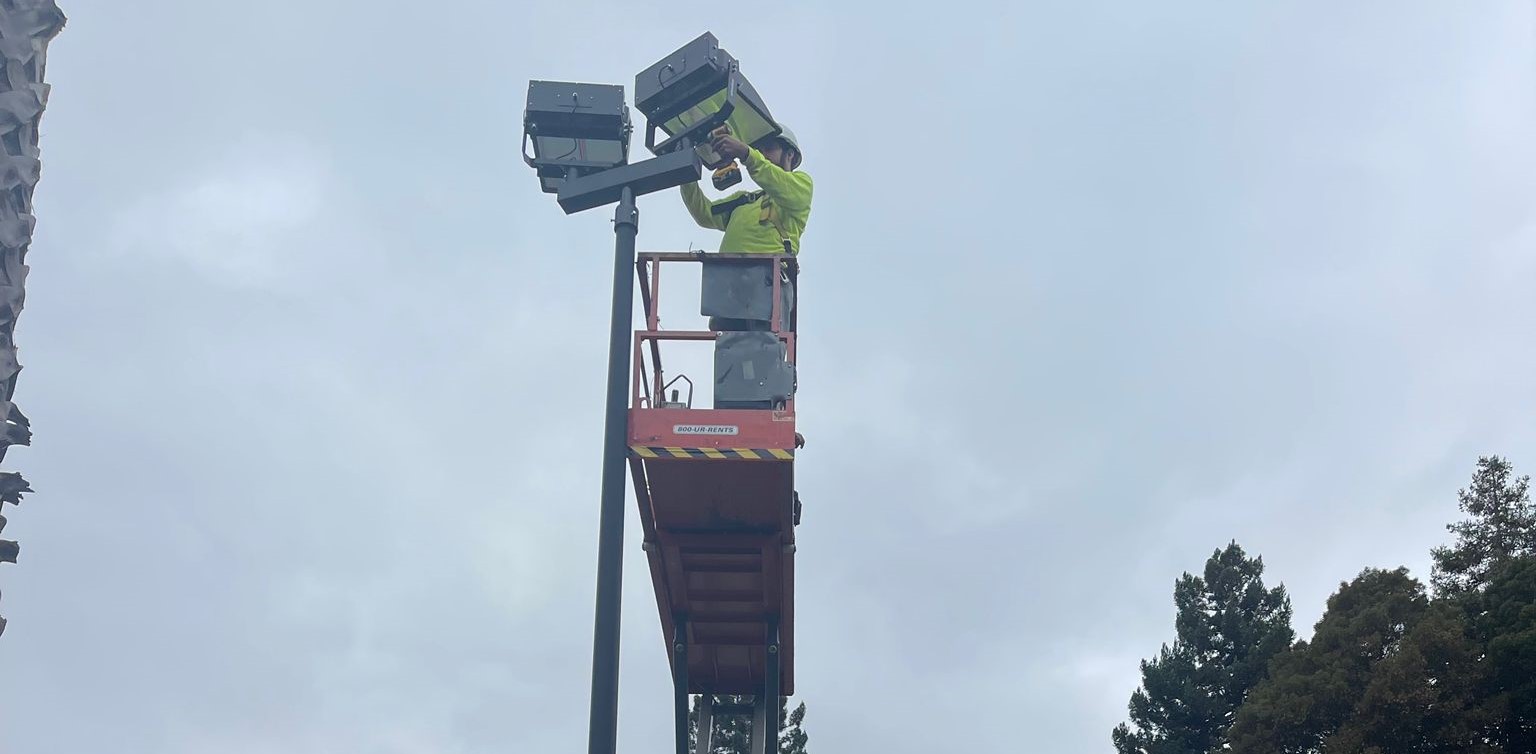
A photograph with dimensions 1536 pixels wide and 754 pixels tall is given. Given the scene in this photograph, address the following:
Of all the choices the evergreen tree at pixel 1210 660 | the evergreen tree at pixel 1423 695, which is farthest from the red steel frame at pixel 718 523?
the evergreen tree at pixel 1210 660

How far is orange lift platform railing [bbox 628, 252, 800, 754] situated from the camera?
513 inches

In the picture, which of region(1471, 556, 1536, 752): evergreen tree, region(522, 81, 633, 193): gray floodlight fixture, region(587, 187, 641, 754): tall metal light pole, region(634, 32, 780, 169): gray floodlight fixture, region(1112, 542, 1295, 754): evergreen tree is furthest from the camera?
region(1112, 542, 1295, 754): evergreen tree

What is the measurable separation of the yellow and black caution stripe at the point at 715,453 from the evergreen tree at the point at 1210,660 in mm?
27030

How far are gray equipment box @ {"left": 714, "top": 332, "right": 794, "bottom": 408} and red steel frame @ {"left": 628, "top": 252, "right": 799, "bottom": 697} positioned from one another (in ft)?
0.57

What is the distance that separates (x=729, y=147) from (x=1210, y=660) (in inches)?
1196

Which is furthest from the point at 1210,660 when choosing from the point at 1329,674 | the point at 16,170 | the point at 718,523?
the point at 16,170

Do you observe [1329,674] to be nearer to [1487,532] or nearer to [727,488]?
[1487,532]

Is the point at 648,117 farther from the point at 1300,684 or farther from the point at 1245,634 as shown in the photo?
the point at 1245,634

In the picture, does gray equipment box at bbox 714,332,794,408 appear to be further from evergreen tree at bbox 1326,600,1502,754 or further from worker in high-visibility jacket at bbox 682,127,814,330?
evergreen tree at bbox 1326,600,1502,754

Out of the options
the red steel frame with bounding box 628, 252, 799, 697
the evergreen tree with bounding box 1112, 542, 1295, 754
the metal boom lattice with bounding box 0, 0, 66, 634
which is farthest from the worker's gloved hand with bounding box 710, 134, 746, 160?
the evergreen tree with bounding box 1112, 542, 1295, 754

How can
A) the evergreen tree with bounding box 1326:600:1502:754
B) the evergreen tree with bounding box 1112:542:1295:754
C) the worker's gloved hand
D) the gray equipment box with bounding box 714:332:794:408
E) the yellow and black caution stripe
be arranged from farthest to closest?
the evergreen tree with bounding box 1112:542:1295:754
the evergreen tree with bounding box 1326:600:1502:754
the gray equipment box with bounding box 714:332:794:408
the worker's gloved hand
the yellow and black caution stripe

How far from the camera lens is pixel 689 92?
12664 mm

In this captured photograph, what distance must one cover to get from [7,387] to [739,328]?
6533mm

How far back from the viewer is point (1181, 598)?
41.4 metres
